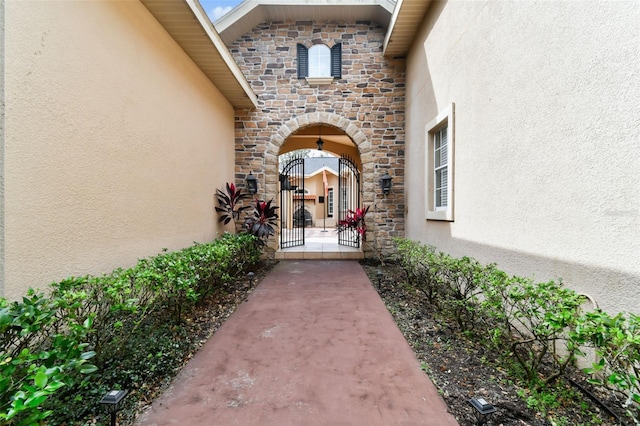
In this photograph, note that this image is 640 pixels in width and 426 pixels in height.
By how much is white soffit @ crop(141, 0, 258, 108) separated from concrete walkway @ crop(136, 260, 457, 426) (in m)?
3.83

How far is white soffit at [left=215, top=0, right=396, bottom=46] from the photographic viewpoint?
6227 mm

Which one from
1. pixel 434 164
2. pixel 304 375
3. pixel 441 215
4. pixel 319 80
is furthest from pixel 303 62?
pixel 304 375

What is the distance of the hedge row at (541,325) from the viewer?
4.65 ft

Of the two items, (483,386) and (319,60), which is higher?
(319,60)

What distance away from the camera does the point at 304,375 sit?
2.24m

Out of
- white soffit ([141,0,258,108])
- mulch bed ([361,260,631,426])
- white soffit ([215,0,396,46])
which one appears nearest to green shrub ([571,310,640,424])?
mulch bed ([361,260,631,426])

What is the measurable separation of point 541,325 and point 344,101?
5965 millimetres

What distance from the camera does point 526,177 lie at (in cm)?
259

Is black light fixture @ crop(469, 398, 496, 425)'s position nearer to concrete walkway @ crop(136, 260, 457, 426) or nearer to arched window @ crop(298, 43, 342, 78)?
concrete walkway @ crop(136, 260, 457, 426)

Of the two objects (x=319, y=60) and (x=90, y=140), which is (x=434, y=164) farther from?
(x=90, y=140)

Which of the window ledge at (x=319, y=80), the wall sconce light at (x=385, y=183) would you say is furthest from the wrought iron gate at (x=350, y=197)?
the window ledge at (x=319, y=80)

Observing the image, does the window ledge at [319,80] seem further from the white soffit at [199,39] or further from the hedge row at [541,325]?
the hedge row at [541,325]

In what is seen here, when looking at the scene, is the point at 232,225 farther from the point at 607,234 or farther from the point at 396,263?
the point at 607,234

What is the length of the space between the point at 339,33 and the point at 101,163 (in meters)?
6.04
